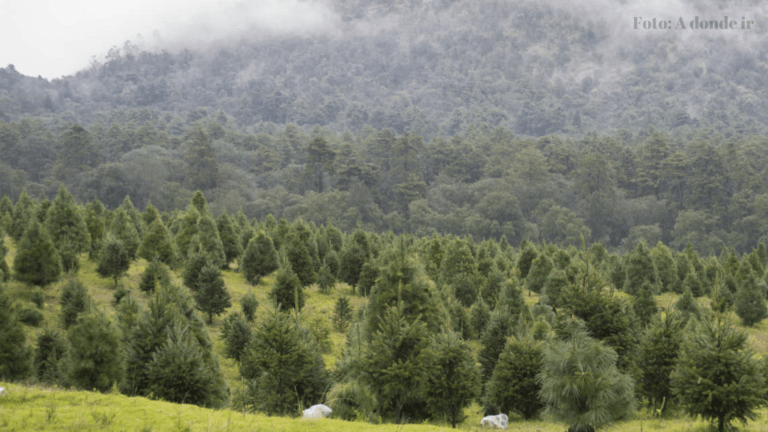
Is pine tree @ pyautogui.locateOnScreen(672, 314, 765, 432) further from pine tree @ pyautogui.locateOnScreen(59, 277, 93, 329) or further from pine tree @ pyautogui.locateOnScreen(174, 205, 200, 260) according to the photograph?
pine tree @ pyautogui.locateOnScreen(174, 205, 200, 260)

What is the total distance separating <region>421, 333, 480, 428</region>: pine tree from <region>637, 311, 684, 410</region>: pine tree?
19.7 ft

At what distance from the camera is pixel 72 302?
22.7 m

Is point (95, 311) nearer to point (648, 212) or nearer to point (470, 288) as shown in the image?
point (470, 288)

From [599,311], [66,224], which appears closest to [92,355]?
[599,311]

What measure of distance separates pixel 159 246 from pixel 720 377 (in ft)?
96.1

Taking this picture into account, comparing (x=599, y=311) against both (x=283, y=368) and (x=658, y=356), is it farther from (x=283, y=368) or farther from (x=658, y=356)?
(x=283, y=368)

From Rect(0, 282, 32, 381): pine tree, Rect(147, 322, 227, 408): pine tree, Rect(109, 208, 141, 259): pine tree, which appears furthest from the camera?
Rect(109, 208, 141, 259): pine tree

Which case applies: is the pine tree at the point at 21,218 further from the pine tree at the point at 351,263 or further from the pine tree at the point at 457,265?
the pine tree at the point at 457,265

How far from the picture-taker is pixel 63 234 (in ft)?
108

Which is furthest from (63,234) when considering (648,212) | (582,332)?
(648,212)

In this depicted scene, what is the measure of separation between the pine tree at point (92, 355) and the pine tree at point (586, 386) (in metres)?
13.0

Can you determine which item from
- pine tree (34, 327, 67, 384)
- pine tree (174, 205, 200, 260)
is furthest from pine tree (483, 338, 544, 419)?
pine tree (174, 205, 200, 260)

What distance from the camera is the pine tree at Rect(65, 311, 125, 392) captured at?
17188 mm

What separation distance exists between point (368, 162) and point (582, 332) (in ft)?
301
